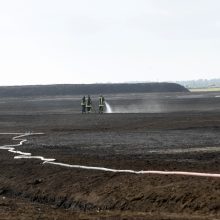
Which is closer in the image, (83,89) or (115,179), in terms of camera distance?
(115,179)

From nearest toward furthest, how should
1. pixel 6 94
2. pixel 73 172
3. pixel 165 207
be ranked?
pixel 165 207, pixel 73 172, pixel 6 94

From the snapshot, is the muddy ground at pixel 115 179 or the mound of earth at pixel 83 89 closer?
the muddy ground at pixel 115 179

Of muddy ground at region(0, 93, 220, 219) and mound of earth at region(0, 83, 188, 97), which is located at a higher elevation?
muddy ground at region(0, 93, 220, 219)

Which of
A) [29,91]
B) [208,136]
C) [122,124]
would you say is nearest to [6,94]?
[29,91]

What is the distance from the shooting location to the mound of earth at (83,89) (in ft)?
505

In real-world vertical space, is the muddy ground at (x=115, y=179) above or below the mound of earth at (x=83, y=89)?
above

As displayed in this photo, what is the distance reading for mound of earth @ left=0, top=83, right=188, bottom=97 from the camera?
15385 centimetres

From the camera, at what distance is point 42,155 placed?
23.0 metres

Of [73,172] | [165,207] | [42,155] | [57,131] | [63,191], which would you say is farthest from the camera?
[57,131]

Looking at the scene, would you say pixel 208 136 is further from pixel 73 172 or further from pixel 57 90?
pixel 57 90

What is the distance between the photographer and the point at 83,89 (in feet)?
534

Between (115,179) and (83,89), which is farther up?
(115,179)

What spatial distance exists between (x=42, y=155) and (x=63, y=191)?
615 centimetres

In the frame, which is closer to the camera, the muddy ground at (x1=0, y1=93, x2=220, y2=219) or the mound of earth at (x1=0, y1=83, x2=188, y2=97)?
the muddy ground at (x1=0, y1=93, x2=220, y2=219)
